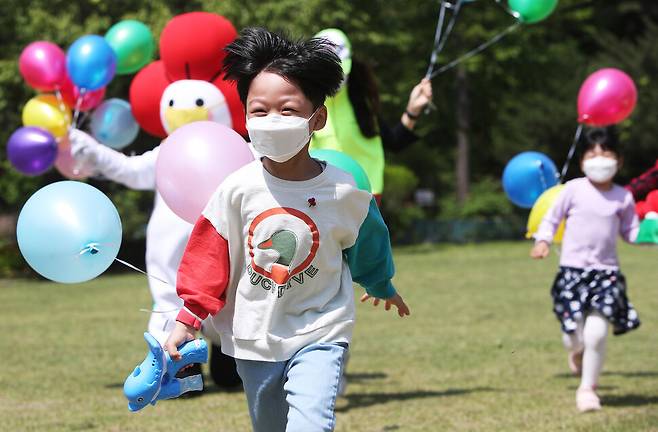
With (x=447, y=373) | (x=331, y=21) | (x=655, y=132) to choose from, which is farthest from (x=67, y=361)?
(x=655, y=132)

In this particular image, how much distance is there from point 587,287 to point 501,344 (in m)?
2.72

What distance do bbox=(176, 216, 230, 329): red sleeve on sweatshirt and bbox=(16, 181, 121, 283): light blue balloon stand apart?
0.36 meters

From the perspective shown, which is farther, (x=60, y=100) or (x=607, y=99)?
(x=60, y=100)

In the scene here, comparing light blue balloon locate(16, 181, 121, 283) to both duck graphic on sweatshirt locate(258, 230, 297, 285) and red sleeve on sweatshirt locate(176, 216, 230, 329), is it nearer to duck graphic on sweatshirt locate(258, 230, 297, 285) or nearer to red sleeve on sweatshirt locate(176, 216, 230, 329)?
red sleeve on sweatshirt locate(176, 216, 230, 329)

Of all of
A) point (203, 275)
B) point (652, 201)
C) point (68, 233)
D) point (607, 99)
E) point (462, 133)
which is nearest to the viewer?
point (203, 275)

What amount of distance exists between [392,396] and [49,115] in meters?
2.90

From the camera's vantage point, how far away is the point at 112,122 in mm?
7246

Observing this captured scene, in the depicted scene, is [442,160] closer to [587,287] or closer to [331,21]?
[331,21]

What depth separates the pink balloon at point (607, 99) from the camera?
6738 mm

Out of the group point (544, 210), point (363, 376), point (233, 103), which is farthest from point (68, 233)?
point (363, 376)

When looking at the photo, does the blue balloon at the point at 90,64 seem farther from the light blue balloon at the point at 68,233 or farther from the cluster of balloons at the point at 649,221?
the cluster of balloons at the point at 649,221

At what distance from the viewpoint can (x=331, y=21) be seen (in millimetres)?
24328

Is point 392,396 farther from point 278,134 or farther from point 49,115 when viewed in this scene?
point 278,134

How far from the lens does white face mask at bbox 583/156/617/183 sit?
6.24 m
